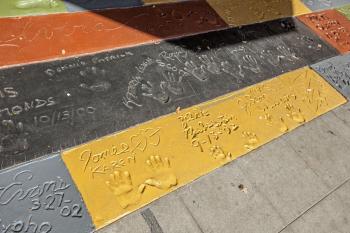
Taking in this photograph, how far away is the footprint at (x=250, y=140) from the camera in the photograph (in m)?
3.94

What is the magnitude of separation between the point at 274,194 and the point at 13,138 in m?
2.38

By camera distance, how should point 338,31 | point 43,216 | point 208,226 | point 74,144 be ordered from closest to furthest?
point 43,216
point 208,226
point 74,144
point 338,31

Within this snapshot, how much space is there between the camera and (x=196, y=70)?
4.59 meters

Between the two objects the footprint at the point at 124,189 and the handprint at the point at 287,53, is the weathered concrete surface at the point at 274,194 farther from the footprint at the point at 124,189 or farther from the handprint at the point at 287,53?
the handprint at the point at 287,53

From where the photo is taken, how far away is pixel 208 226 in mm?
3143

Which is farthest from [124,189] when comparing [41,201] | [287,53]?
[287,53]

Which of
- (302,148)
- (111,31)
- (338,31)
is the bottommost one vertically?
(338,31)

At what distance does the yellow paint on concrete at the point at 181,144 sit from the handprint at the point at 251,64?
266mm

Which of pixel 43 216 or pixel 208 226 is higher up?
pixel 43 216

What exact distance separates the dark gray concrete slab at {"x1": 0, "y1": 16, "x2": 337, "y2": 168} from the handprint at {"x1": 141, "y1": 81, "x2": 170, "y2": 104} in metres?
0.01

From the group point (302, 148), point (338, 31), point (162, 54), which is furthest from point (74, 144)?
point (338, 31)

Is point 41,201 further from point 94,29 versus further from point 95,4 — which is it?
point 95,4

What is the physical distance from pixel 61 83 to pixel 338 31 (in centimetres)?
496

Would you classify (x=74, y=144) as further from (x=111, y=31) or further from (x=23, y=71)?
(x=111, y=31)
